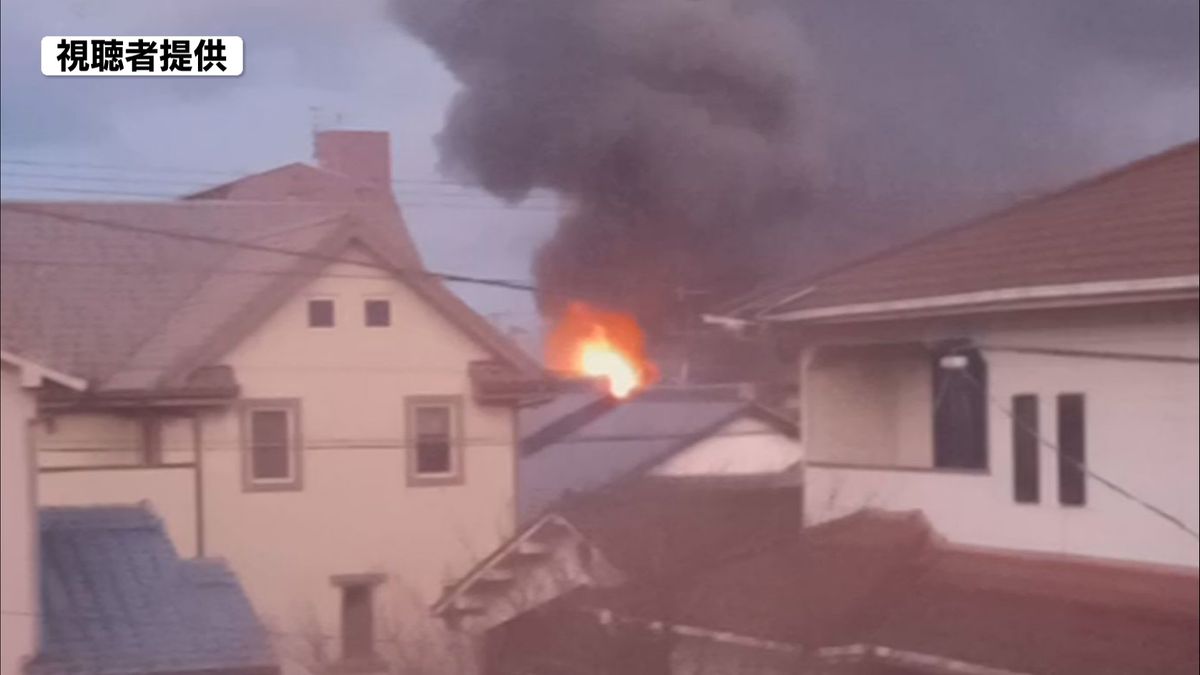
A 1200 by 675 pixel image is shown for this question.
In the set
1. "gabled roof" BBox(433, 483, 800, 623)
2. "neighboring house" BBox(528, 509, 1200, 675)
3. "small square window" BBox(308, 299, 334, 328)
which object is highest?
"small square window" BBox(308, 299, 334, 328)

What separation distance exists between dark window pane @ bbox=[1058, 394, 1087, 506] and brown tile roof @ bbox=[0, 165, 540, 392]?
75 cm

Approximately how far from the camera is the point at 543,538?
1872 mm

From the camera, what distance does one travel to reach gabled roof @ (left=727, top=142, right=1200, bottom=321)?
6.29ft

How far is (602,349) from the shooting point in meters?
1.89

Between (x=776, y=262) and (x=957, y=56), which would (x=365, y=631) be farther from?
(x=957, y=56)

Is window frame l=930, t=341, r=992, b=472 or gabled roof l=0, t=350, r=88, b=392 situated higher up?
gabled roof l=0, t=350, r=88, b=392

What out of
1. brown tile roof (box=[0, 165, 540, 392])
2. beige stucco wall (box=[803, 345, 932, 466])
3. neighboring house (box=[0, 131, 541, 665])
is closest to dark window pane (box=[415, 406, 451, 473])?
neighboring house (box=[0, 131, 541, 665])

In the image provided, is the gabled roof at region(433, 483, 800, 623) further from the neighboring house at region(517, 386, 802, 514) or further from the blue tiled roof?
the blue tiled roof

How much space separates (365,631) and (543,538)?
0.24 m

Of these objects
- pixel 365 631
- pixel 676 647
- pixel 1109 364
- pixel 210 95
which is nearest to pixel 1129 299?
pixel 1109 364

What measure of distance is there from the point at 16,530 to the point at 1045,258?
4.13 ft

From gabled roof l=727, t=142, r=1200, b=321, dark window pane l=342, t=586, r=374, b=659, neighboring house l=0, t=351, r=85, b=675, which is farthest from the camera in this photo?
gabled roof l=727, t=142, r=1200, b=321

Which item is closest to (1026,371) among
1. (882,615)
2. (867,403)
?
(867,403)

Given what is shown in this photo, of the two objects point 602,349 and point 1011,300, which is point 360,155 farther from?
point 1011,300
